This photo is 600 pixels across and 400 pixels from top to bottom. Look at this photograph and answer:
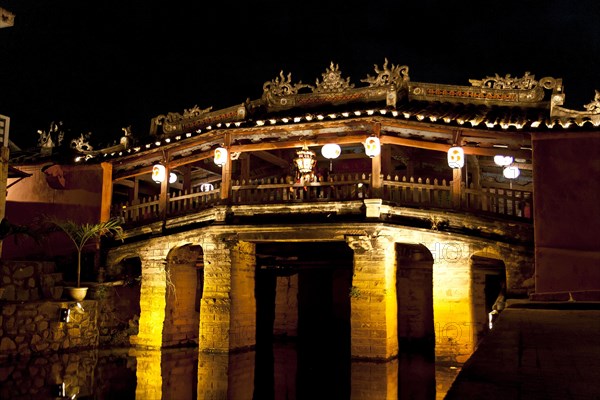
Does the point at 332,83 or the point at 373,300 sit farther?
the point at 332,83

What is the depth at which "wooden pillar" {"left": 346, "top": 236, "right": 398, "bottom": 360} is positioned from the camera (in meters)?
13.3

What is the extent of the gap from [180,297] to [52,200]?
6012 millimetres

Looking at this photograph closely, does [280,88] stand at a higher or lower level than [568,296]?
higher

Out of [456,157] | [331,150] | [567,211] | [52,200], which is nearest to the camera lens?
[567,211]

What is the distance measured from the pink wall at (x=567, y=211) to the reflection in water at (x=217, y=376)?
132 inches

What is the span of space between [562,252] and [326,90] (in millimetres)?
7804

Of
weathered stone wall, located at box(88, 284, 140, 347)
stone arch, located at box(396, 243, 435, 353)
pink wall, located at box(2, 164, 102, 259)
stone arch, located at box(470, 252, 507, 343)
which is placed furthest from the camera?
pink wall, located at box(2, 164, 102, 259)

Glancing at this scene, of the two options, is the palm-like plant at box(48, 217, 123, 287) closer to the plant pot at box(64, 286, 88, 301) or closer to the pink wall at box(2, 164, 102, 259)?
the plant pot at box(64, 286, 88, 301)

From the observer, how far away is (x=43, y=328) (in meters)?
14.6

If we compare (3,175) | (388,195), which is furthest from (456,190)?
(3,175)

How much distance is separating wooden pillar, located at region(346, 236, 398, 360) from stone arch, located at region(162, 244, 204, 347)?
19.0ft

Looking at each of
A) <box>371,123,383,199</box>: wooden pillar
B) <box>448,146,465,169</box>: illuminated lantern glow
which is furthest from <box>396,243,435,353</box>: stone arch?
<box>448,146,465,169</box>: illuminated lantern glow

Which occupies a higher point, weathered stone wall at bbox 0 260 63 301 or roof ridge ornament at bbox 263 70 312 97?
roof ridge ornament at bbox 263 70 312 97

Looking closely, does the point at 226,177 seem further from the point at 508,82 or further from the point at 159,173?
the point at 508,82
